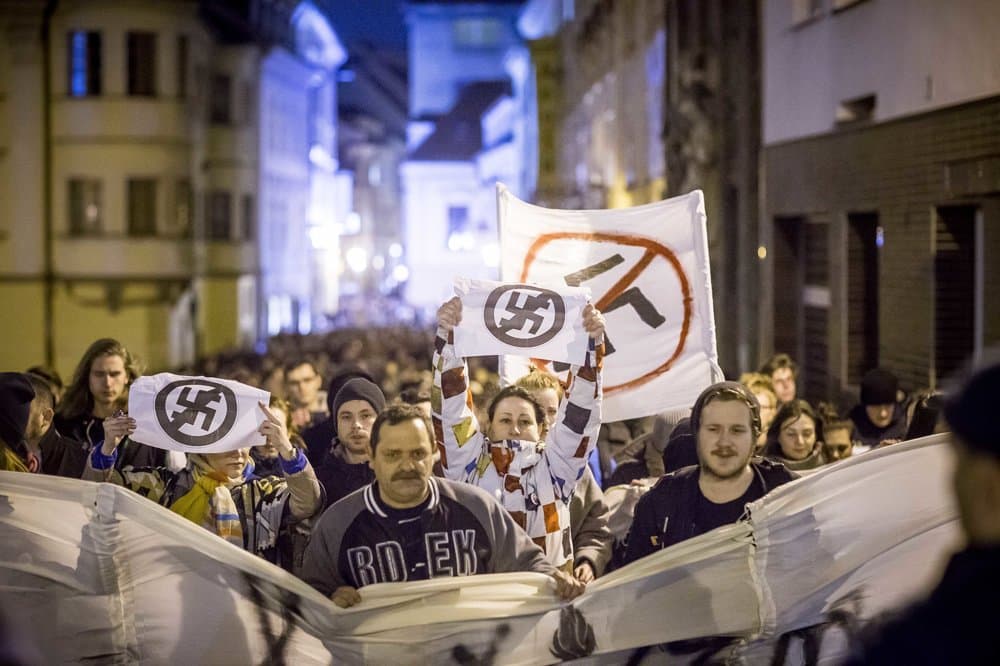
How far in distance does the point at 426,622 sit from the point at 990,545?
10.5 feet

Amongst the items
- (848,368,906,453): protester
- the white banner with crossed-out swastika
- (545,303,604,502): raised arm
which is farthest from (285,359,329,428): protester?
(545,303,604,502): raised arm

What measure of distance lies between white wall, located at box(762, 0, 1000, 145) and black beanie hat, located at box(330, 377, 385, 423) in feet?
20.3

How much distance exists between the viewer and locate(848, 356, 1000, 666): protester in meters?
3.21

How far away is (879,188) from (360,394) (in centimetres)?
900

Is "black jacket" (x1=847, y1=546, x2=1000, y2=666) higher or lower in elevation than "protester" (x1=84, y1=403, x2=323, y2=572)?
higher

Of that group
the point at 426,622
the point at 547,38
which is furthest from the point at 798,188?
the point at 547,38

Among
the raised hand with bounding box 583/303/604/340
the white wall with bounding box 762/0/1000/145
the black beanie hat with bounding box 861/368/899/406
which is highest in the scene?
the white wall with bounding box 762/0/1000/145

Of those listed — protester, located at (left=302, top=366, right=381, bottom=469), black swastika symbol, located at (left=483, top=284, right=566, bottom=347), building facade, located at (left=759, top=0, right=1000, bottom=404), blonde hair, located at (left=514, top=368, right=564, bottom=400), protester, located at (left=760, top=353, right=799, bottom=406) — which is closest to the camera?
black swastika symbol, located at (left=483, top=284, right=566, bottom=347)

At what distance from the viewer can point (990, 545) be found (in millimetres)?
3322

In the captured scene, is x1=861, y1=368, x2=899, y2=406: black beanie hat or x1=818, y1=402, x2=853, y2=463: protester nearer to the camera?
x1=818, y1=402, x2=853, y2=463: protester

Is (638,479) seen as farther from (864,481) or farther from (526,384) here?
(864,481)

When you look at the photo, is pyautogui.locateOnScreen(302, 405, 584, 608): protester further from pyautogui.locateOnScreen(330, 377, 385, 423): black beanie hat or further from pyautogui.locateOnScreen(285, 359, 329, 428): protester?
pyautogui.locateOnScreen(285, 359, 329, 428): protester

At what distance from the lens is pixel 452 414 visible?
7.28 meters

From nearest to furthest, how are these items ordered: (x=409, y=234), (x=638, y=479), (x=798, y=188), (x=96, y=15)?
(x=638, y=479) < (x=798, y=188) < (x=96, y=15) < (x=409, y=234)
